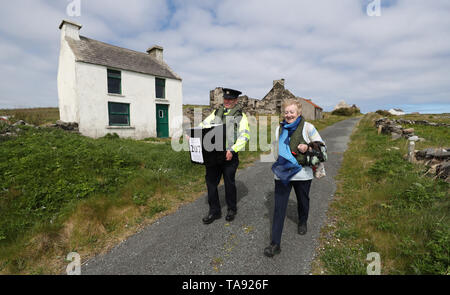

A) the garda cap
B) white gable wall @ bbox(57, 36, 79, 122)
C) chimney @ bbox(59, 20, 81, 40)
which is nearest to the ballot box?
the garda cap

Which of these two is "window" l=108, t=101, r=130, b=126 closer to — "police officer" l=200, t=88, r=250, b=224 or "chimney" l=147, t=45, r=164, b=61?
"chimney" l=147, t=45, r=164, b=61

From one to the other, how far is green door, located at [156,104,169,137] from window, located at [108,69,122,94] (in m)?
3.30

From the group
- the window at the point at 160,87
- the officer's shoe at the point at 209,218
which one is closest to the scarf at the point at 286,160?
the officer's shoe at the point at 209,218

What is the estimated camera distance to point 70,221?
145 inches

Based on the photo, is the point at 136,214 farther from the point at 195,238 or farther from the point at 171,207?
the point at 195,238

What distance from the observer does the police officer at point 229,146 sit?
11.8ft

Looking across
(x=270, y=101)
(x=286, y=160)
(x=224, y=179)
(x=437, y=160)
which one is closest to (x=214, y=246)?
(x=224, y=179)

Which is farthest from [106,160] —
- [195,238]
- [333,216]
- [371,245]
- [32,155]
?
[371,245]

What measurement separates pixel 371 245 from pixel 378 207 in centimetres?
135

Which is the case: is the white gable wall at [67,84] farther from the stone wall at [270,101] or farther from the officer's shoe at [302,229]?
the stone wall at [270,101]

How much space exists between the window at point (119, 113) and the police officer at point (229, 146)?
1376 centimetres

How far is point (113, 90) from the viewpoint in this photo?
15.0 metres

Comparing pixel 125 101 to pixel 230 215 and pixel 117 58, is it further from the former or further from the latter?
pixel 230 215
